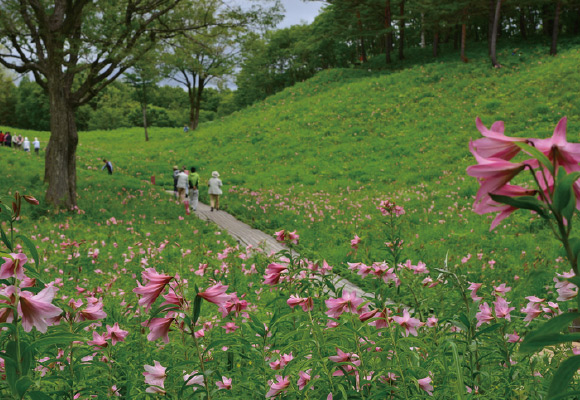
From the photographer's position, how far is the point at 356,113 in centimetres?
2384

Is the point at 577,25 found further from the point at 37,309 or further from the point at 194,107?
the point at 37,309

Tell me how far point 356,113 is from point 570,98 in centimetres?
1072

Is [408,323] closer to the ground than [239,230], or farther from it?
farther from it

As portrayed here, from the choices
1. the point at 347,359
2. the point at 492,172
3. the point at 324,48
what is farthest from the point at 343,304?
the point at 324,48

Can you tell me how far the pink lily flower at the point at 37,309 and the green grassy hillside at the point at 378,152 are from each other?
529 centimetres

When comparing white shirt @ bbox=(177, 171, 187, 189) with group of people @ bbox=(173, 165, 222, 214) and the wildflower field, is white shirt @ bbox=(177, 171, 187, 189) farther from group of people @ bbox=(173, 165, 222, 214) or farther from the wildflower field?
the wildflower field

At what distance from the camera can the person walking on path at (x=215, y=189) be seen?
1374cm

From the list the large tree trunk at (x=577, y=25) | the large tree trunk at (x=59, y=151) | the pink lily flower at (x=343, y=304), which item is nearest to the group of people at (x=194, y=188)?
the large tree trunk at (x=59, y=151)

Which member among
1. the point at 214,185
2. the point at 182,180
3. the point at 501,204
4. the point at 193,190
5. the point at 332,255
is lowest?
the point at 332,255

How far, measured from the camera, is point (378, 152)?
18.8 m

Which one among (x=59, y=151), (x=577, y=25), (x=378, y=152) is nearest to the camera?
(x=59, y=151)

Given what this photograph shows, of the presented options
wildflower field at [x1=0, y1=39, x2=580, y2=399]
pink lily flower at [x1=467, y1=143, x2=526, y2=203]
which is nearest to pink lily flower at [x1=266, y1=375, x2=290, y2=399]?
wildflower field at [x1=0, y1=39, x2=580, y2=399]

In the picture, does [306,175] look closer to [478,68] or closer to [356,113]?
[356,113]

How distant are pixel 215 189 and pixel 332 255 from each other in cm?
721
